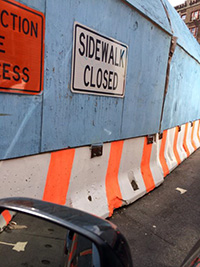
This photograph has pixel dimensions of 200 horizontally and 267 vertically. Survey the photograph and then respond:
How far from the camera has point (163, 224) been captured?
3.06 metres

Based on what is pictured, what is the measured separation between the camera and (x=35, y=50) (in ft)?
6.39

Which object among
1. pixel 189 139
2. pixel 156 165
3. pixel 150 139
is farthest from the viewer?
pixel 189 139

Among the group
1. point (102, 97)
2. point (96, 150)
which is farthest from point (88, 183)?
point (102, 97)

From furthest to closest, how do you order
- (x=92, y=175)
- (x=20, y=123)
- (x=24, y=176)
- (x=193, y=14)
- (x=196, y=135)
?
(x=193, y=14) < (x=196, y=135) < (x=92, y=175) < (x=24, y=176) < (x=20, y=123)

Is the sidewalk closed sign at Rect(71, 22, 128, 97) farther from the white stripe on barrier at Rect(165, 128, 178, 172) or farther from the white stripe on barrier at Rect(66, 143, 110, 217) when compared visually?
the white stripe on barrier at Rect(165, 128, 178, 172)

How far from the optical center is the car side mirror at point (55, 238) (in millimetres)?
794

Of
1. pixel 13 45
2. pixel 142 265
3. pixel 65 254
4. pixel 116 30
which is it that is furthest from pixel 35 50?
pixel 142 265

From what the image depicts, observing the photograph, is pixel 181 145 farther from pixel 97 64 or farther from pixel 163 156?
pixel 97 64

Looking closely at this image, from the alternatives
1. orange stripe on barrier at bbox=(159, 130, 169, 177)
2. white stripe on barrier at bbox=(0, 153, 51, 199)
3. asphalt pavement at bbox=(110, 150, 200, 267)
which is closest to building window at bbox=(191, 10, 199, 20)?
orange stripe on barrier at bbox=(159, 130, 169, 177)

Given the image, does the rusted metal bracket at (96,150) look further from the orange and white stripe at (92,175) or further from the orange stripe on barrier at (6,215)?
the orange stripe on barrier at (6,215)

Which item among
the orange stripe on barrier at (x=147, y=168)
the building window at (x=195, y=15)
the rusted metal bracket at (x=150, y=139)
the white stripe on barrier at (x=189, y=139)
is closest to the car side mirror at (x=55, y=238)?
the orange stripe on barrier at (x=147, y=168)

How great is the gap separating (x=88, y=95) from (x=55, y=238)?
1.79m

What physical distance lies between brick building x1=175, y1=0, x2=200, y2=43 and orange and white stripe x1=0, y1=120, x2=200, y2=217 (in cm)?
4200

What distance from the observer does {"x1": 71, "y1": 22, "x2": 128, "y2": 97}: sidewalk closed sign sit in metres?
2.37
